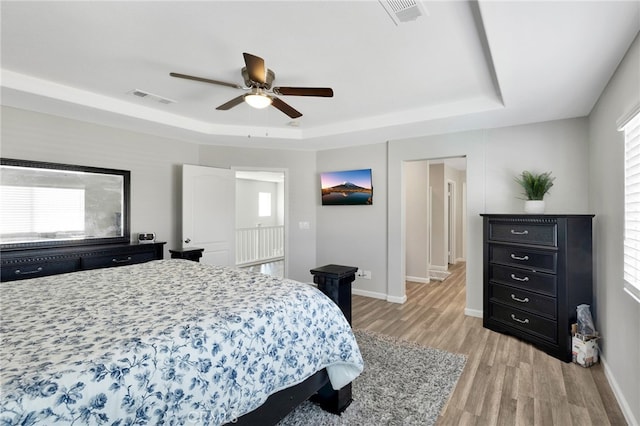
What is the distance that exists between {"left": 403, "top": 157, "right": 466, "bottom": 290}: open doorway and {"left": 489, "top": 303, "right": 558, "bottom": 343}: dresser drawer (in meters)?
1.79

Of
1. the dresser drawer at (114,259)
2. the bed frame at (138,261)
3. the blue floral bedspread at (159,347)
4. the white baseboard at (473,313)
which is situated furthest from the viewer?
the white baseboard at (473,313)

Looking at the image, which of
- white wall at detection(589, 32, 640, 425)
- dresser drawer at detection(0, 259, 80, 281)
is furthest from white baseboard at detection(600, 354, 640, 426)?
dresser drawer at detection(0, 259, 80, 281)

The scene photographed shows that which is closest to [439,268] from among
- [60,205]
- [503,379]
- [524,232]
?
[524,232]

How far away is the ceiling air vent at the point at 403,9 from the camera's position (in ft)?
5.50

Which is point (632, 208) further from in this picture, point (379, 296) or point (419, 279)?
point (419, 279)

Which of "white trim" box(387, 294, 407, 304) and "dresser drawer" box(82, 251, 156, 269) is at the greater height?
"dresser drawer" box(82, 251, 156, 269)

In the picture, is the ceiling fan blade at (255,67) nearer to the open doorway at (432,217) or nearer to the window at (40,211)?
the window at (40,211)

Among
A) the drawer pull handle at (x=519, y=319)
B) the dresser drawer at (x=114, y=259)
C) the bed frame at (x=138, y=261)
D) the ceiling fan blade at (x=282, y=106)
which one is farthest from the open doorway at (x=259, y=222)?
the drawer pull handle at (x=519, y=319)

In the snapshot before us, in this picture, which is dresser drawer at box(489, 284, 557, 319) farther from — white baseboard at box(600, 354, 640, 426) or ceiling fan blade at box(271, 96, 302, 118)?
ceiling fan blade at box(271, 96, 302, 118)

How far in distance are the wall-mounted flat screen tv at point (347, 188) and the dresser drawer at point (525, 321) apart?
7.07 feet

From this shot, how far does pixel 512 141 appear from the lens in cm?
355

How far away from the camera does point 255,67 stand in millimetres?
1982

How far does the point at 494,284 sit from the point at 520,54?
7.61 ft

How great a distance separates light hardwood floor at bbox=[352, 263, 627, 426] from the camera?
1957 millimetres
